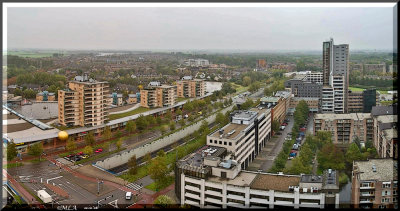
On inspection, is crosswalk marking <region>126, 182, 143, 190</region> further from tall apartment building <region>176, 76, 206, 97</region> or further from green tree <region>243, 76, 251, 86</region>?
green tree <region>243, 76, 251, 86</region>

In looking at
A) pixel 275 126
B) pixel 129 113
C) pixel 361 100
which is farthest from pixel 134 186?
pixel 361 100

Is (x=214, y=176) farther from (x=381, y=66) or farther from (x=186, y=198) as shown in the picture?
(x=381, y=66)

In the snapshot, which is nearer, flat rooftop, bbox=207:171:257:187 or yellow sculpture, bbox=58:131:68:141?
flat rooftop, bbox=207:171:257:187

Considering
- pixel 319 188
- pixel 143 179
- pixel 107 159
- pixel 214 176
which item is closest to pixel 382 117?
pixel 319 188

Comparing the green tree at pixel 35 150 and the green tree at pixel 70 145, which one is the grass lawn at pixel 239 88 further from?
the green tree at pixel 35 150

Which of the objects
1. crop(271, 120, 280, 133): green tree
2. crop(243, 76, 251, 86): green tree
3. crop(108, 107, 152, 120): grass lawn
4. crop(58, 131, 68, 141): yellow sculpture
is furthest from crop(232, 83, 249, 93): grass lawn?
crop(58, 131, 68, 141): yellow sculpture

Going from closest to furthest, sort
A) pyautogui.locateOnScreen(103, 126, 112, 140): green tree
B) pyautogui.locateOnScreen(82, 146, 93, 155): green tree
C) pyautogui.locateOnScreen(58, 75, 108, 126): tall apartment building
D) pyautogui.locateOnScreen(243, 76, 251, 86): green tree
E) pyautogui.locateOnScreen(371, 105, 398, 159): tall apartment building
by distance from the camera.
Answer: pyautogui.locateOnScreen(371, 105, 398, 159): tall apartment building
pyautogui.locateOnScreen(82, 146, 93, 155): green tree
pyautogui.locateOnScreen(103, 126, 112, 140): green tree
pyautogui.locateOnScreen(58, 75, 108, 126): tall apartment building
pyautogui.locateOnScreen(243, 76, 251, 86): green tree

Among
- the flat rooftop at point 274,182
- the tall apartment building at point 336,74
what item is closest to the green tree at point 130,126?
the flat rooftop at point 274,182
